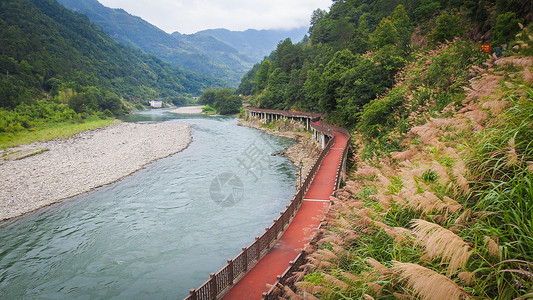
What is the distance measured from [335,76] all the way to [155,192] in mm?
24447

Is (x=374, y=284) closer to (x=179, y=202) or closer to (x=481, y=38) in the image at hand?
(x=179, y=202)

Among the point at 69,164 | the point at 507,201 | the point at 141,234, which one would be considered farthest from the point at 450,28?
the point at 69,164

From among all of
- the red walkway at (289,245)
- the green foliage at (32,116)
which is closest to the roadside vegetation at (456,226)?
the red walkway at (289,245)

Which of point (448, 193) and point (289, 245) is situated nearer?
point (448, 193)

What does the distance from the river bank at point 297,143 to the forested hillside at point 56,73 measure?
41.1m

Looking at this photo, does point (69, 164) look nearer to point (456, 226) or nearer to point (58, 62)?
point (456, 226)

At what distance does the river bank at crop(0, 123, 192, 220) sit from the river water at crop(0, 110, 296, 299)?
5.94 feet

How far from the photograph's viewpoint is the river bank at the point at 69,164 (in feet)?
67.4

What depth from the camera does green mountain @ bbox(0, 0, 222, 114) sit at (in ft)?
216

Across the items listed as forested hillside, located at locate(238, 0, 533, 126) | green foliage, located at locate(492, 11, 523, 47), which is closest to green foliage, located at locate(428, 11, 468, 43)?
forested hillside, located at locate(238, 0, 533, 126)

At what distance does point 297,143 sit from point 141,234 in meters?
29.3

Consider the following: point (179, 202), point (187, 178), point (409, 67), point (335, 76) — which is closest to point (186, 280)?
point (179, 202)

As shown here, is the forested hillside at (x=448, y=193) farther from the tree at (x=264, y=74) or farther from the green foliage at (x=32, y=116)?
the tree at (x=264, y=74)

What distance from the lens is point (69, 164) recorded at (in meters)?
28.6
